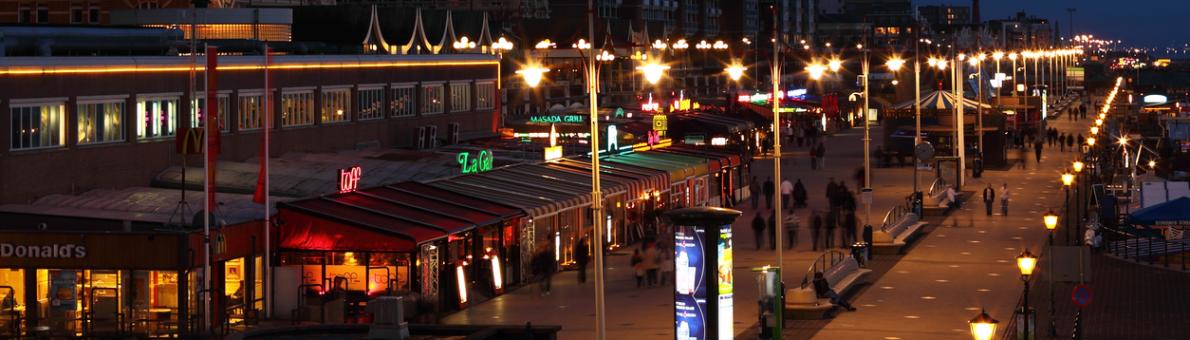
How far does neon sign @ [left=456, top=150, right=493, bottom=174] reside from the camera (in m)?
50.1

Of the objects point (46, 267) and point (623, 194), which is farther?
point (623, 194)

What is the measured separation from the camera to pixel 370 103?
5656 cm

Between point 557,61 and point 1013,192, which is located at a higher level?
point 557,61

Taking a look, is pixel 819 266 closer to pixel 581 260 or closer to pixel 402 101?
pixel 581 260

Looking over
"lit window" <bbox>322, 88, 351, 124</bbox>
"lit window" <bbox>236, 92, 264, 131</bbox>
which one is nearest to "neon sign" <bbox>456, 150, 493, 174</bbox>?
"lit window" <bbox>322, 88, 351, 124</bbox>

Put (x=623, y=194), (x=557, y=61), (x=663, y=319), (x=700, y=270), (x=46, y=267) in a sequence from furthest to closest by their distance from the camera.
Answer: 1. (x=557, y=61)
2. (x=623, y=194)
3. (x=663, y=319)
4. (x=46, y=267)
5. (x=700, y=270)

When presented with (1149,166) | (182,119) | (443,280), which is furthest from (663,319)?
(1149,166)

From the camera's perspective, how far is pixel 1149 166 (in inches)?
3501

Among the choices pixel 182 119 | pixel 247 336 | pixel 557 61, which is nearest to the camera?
pixel 247 336

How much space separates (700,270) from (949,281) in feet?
59.3

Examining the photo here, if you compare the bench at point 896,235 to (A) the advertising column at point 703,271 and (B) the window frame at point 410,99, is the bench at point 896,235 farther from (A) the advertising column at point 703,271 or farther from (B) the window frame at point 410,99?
(A) the advertising column at point 703,271

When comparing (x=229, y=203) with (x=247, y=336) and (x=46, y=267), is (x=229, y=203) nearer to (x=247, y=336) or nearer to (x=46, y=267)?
(x=46, y=267)

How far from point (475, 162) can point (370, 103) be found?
696 centimetres

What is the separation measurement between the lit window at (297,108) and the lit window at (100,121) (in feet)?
28.2
